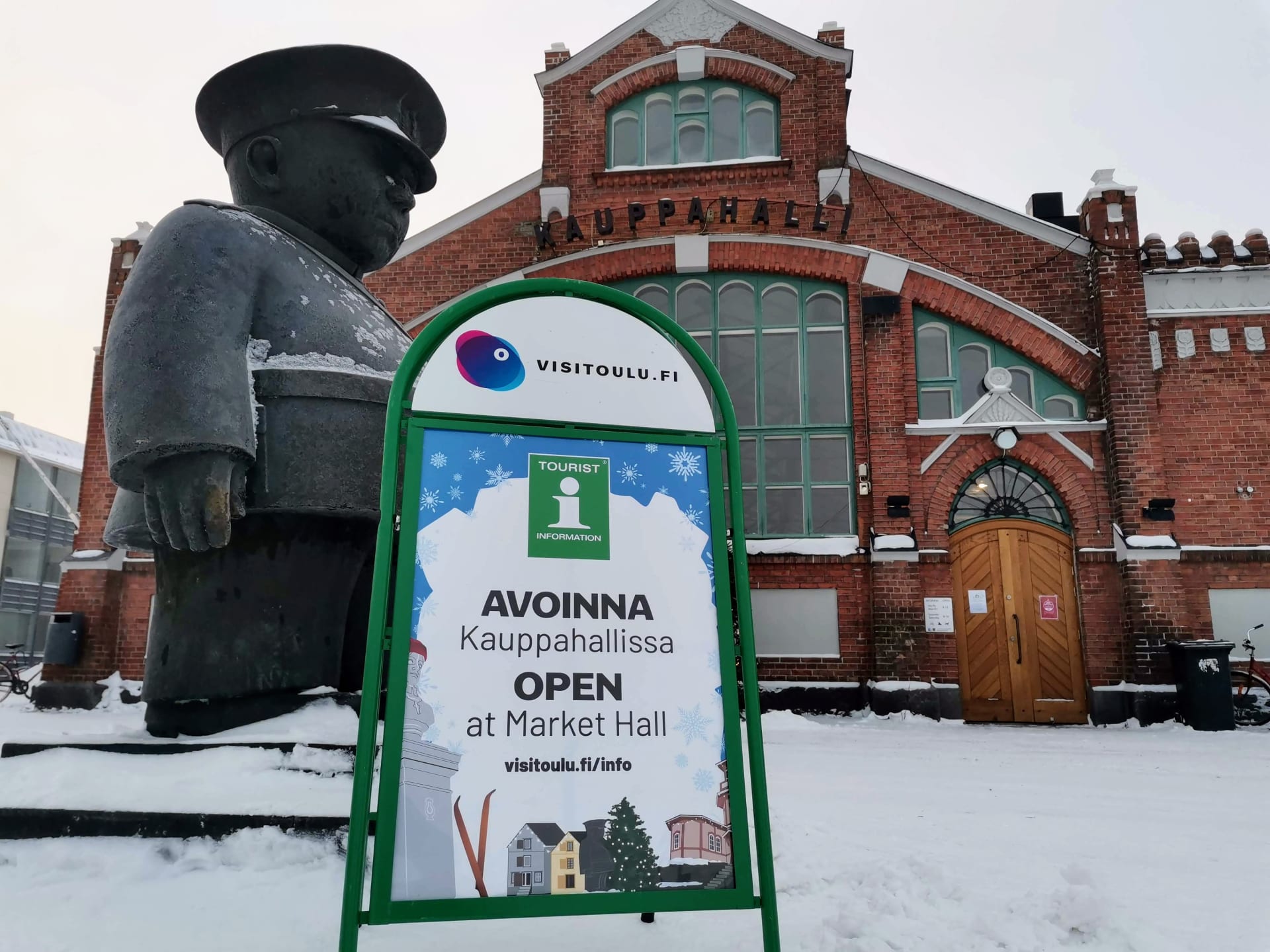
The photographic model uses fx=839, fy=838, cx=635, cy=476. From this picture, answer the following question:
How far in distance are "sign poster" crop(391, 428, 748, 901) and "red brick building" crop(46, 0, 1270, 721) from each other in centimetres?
923

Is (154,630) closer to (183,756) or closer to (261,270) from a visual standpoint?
(183,756)

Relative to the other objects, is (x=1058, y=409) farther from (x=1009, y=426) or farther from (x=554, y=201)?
(x=554, y=201)

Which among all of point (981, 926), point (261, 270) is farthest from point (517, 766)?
point (261, 270)

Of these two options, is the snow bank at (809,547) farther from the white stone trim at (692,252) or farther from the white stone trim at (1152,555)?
the white stone trim at (692,252)

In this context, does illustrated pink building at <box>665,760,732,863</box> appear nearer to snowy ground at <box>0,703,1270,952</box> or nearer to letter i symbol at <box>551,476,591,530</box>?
snowy ground at <box>0,703,1270,952</box>

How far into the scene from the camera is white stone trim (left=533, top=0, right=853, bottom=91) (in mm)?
12586

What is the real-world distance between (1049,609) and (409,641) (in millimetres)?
10954

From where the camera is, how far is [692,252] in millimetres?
12102

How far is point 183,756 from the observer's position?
106 inches

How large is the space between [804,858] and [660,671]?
1506 millimetres

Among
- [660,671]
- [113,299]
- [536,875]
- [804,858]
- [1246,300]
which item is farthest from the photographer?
[113,299]

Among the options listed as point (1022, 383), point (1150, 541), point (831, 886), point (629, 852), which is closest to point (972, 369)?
point (1022, 383)

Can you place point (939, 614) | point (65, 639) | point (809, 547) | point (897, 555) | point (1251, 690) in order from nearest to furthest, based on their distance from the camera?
point (1251, 690)
point (939, 614)
point (897, 555)
point (809, 547)
point (65, 639)

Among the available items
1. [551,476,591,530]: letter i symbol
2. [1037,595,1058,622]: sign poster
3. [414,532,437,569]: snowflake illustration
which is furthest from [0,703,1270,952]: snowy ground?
[1037,595,1058,622]: sign poster
